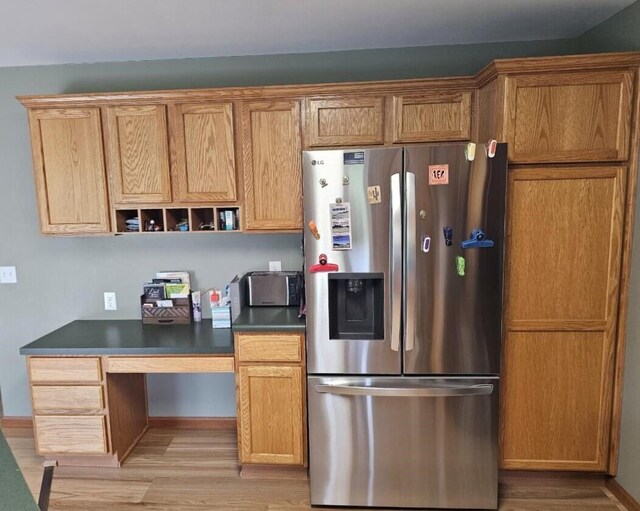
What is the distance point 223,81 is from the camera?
2713mm

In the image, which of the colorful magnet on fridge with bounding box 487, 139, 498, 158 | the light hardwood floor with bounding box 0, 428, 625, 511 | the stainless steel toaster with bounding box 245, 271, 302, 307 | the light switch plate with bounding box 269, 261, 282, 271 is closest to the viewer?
the colorful magnet on fridge with bounding box 487, 139, 498, 158

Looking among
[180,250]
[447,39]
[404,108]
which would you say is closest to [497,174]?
[404,108]

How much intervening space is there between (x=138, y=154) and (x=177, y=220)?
0.44 meters

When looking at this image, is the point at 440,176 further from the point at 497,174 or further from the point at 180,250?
the point at 180,250

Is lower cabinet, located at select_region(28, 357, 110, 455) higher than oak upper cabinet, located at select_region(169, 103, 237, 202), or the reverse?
oak upper cabinet, located at select_region(169, 103, 237, 202)

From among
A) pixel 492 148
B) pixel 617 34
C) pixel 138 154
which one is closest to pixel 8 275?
pixel 138 154

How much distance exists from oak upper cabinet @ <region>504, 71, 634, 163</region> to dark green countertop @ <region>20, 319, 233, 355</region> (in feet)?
6.17

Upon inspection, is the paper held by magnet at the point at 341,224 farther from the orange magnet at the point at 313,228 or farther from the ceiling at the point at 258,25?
the ceiling at the point at 258,25

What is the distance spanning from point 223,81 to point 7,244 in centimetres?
183

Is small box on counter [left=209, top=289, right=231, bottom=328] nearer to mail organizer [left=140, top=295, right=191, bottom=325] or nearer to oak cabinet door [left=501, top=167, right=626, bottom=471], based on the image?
mail organizer [left=140, top=295, right=191, bottom=325]

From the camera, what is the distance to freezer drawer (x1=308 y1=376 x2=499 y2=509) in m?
2.09

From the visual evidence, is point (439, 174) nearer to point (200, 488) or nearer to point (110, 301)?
point (200, 488)

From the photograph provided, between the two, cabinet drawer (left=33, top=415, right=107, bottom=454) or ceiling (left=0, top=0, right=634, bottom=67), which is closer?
ceiling (left=0, top=0, right=634, bottom=67)

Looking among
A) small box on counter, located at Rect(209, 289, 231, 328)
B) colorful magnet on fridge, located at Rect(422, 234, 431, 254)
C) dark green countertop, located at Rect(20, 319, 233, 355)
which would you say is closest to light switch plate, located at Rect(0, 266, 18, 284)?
dark green countertop, located at Rect(20, 319, 233, 355)
